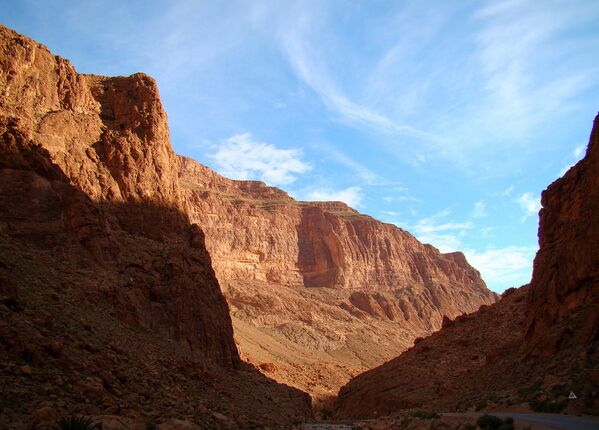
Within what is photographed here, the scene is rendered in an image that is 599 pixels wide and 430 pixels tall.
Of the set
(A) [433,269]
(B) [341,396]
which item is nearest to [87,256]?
(B) [341,396]

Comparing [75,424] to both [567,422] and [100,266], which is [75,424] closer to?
[567,422]

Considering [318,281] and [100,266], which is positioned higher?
[318,281]

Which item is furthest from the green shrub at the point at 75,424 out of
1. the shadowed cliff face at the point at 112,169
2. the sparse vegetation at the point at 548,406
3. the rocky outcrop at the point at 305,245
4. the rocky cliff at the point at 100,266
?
the rocky outcrop at the point at 305,245

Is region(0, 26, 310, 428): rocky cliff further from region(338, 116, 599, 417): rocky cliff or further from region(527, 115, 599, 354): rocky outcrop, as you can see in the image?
region(527, 115, 599, 354): rocky outcrop

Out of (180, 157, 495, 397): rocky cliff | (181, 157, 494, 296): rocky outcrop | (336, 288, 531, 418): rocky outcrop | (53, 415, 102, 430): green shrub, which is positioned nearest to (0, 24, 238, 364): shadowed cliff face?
(53, 415, 102, 430): green shrub

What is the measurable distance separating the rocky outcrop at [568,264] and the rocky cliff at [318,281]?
3487 centimetres

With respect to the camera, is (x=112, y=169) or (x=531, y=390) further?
(x=112, y=169)

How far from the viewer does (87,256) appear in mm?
26984

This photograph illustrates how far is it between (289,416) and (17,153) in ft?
72.3

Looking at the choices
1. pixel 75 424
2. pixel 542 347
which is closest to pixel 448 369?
pixel 542 347

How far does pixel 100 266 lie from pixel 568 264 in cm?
2613

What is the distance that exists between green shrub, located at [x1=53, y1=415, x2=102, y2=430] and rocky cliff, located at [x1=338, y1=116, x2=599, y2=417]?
1493cm

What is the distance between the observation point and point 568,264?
31328mm

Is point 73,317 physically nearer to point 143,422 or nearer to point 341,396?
point 143,422
